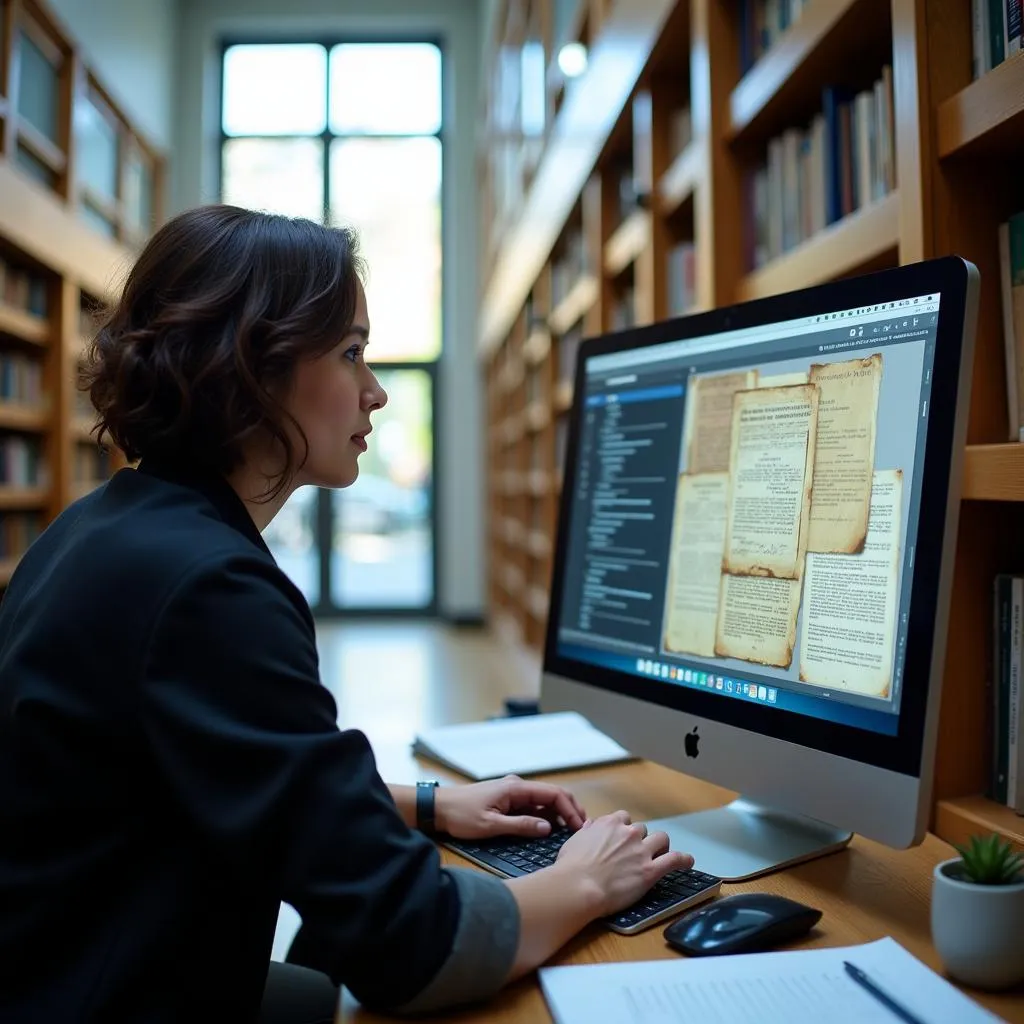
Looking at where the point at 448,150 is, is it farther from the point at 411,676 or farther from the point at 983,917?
the point at 983,917

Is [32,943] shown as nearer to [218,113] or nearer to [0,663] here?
[0,663]

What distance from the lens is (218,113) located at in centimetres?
891

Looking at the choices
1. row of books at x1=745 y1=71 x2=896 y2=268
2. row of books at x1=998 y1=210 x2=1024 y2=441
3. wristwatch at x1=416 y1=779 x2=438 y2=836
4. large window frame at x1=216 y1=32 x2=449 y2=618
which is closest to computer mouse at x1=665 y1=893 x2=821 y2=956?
wristwatch at x1=416 y1=779 x2=438 y2=836

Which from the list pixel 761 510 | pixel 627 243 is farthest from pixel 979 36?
pixel 627 243

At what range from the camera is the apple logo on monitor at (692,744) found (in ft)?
3.45

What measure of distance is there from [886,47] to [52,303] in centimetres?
542

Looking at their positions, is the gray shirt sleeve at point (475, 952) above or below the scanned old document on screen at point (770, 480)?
below

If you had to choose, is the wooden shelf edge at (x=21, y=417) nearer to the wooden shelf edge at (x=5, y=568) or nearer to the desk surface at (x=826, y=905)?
the wooden shelf edge at (x=5, y=568)

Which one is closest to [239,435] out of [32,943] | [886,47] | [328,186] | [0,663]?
[0,663]

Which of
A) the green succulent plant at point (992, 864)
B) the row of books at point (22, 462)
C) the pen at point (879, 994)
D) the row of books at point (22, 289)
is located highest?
the row of books at point (22, 289)

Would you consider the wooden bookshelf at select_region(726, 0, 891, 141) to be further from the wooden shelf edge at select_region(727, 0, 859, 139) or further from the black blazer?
the black blazer

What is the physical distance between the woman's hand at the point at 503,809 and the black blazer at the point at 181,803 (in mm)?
274

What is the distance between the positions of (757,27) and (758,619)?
4.94 ft

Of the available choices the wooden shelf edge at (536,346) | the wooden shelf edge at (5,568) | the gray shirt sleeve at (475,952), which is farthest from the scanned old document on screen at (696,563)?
the wooden shelf edge at (5,568)
